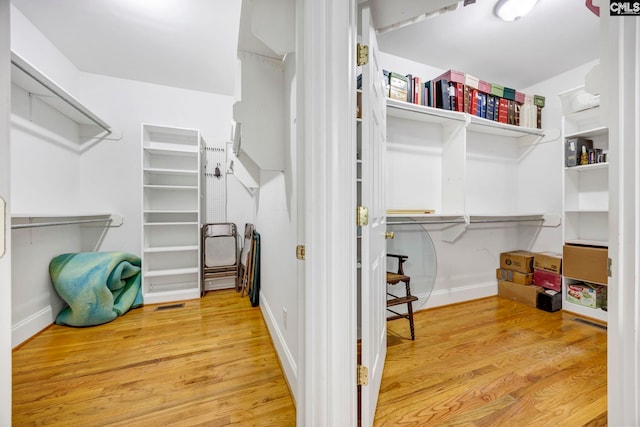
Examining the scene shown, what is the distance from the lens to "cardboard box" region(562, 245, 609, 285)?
2332 mm

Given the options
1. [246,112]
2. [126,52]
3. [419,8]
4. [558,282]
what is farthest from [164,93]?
[558,282]

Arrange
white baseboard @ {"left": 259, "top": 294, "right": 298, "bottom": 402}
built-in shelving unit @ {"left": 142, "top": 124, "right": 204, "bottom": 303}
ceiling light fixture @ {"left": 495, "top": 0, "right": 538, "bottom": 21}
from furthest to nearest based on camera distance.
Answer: built-in shelving unit @ {"left": 142, "top": 124, "right": 204, "bottom": 303} → ceiling light fixture @ {"left": 495, "top": 0, "right": 538, "bottom": 21} → white baseboard @ {"left": 259, "top": 294, "right": 298, "bottom": 402}

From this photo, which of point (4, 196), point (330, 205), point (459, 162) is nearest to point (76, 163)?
point (4, 196)

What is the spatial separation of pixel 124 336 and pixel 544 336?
361cm

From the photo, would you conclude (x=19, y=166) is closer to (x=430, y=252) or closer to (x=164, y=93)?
(x=164, y=93)

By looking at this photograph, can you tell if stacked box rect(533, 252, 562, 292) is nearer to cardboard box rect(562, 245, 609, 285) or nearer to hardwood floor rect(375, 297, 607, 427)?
cardboard box rect(562, 245, 609, 285)

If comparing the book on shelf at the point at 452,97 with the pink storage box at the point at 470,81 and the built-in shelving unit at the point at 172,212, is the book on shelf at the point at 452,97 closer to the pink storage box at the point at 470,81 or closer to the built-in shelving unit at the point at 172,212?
the pink storage box at the point at 470,81

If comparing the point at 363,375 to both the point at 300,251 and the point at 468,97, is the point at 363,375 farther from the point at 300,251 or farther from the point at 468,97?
the point at 468,97

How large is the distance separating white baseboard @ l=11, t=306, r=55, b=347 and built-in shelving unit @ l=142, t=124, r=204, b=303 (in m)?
0.77

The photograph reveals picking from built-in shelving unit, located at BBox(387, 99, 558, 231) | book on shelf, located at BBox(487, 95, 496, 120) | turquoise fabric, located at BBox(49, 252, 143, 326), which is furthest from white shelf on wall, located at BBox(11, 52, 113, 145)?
book on shelf, located at BBox(487, 95, 496, 120)

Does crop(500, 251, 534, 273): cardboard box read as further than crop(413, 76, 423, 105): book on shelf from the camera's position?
Yes

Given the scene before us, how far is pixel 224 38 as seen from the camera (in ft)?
7.52

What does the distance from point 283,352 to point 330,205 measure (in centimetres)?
122

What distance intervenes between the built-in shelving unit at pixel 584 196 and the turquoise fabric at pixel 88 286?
15.0ft
